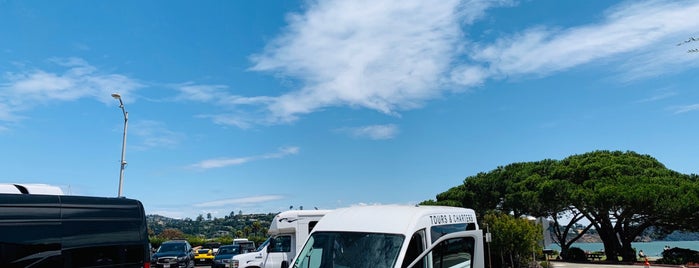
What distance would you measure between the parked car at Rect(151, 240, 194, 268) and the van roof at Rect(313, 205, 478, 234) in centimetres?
1692

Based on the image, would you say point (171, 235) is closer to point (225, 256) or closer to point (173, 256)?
point (173, 256)

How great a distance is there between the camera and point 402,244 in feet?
23.1

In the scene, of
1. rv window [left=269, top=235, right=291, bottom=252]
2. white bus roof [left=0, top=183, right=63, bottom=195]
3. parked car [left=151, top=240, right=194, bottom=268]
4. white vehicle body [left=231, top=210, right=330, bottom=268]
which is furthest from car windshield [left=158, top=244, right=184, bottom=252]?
white bus roof [left=0, top=183, right=63, bottom=195]

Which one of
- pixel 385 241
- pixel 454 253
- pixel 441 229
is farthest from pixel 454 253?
pixel 385 241

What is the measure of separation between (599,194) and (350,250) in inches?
1152

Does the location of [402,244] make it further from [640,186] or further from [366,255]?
[640,186]

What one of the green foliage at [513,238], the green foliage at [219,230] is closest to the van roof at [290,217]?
the green foliage at [219,230]

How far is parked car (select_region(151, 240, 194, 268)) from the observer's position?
22516 millimetres

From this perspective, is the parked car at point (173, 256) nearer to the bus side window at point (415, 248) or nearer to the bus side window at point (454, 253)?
the bus side window at point (454, 253)

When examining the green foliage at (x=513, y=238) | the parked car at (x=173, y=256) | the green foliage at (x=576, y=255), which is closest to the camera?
the green foliage at (x=513, y=238)

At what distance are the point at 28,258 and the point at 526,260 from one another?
20544 mm

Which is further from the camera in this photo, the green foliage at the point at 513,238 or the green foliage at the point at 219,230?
the green foliage at the point at 219,230

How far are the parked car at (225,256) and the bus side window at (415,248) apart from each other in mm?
14443

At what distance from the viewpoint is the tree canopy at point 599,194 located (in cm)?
3030
